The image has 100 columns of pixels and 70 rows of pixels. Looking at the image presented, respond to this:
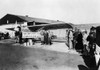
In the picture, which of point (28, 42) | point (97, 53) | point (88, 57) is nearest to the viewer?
point (97, 53)

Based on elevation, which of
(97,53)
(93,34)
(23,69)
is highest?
(93,34)

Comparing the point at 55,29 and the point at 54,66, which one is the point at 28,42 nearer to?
the point at 54,66

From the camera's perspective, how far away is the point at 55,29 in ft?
117

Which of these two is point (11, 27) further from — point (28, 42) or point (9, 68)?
point (9, 68)

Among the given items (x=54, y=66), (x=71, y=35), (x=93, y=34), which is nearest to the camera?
(x=54, y=66)

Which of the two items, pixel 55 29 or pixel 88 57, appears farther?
pixel 55 29

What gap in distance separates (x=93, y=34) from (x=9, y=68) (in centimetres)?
537

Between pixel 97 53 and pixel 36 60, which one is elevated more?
pixel 97 53

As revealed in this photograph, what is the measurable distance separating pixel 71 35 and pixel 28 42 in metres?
6.60

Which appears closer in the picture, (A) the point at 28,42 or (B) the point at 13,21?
(A) the point at 28,42

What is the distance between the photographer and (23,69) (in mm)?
8953

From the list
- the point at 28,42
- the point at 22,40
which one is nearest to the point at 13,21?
the point at 22,40

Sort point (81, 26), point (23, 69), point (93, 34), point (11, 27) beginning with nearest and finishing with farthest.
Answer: point (23, 69) < point (93, 34) < point (81, 26) < point (11, 27)

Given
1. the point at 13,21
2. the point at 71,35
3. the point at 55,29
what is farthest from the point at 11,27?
the point at 71,35
